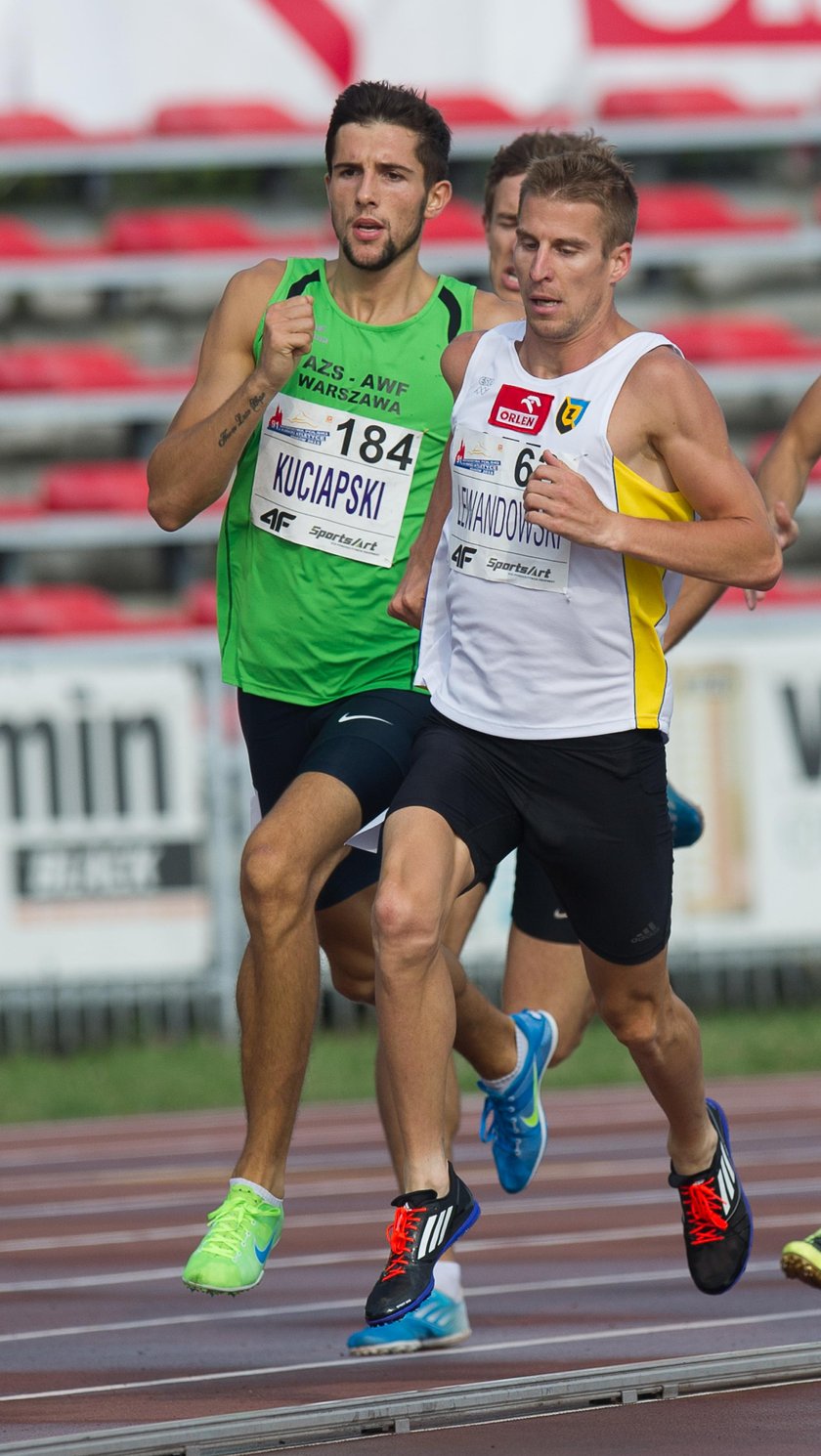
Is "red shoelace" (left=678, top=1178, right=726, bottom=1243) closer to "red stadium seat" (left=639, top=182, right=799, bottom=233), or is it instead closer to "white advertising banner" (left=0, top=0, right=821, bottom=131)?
"red stadium seat" (left=639, top=182, right=799, bottom=233)

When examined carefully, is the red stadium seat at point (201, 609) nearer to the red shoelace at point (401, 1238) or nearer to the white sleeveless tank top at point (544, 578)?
the white sleeveless tank top at point (544, 578)

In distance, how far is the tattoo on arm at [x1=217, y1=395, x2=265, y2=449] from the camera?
5.34 m

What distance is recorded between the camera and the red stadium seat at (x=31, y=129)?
71.9ft

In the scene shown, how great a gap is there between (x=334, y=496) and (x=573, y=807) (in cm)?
100

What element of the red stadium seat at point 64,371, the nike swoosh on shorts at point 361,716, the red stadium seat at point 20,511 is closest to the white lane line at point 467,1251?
the nike swoosh on shorts at point 361,716

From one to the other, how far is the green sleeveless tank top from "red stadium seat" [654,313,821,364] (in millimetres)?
14303

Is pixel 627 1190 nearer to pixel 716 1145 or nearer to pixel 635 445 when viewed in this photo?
pixel 716 1145

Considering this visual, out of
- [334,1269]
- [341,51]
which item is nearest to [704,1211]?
[334,1269]

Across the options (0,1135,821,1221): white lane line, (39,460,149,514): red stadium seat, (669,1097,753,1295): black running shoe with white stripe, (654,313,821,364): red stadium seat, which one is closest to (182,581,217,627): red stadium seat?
(39,460,149,514): red stadium seat

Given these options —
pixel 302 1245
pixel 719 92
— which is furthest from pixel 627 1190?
pixel 719 92

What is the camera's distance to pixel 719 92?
22.4m

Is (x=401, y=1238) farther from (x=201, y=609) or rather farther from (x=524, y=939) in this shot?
(x=201, y=609)

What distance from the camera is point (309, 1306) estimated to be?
21.1 ft

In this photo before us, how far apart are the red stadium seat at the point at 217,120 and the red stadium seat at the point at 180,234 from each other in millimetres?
1377
